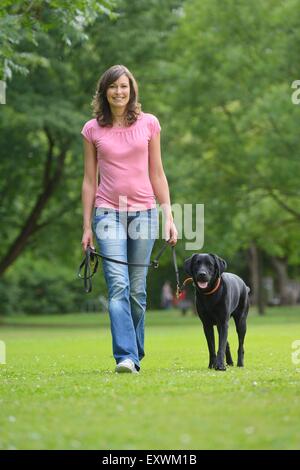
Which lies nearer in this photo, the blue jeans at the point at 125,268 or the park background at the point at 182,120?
the blue jeans at the point at 125,268

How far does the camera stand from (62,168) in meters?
36.9

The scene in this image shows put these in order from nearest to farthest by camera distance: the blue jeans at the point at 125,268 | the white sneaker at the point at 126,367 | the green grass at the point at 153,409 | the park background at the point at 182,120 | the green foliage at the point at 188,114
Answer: the green grass at the point at 153,409, the white sneaker at the point at 126,367, the blue jeans at the point at 125,268, the park background at the point at 182,120, the green foliage at the point at 188,114

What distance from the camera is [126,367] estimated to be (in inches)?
372

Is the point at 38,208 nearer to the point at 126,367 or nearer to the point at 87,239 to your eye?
the point at 87,239

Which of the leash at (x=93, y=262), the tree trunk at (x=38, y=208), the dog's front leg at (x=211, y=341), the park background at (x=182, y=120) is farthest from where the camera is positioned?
the tree trunk at (x=38, y=208)

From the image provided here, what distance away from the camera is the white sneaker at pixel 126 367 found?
945 centimetres

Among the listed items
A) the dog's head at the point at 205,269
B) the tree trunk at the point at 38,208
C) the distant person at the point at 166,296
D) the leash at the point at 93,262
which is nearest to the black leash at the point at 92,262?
the leash at the point at 93,262

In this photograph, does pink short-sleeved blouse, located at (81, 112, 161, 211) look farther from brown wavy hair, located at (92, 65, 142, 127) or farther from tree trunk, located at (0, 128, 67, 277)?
tree trunk, located at (0, 128, 67, 277)

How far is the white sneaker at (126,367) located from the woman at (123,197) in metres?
0.04

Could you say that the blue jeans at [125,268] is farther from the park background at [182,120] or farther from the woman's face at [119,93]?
the park background at [182,120]

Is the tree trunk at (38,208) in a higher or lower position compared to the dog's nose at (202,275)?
higher

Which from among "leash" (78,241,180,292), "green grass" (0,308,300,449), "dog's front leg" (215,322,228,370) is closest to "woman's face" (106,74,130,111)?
"leash" (78,241,180,292)

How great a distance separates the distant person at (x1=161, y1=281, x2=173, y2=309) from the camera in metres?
65.8
